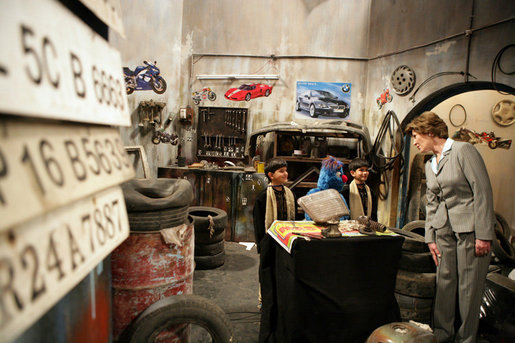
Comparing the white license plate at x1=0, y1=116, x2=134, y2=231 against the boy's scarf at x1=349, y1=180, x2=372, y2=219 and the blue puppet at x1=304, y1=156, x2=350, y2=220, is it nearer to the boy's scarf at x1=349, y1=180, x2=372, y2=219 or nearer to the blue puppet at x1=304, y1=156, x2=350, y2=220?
the blue puppet at x1=304, y1=156, x2=350, y2=220

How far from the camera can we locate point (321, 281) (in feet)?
7.64

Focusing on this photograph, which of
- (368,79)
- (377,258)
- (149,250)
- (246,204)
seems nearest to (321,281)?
(377,258)

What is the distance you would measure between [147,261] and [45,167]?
68.8 inches

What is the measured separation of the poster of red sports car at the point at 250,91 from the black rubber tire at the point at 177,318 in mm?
5425

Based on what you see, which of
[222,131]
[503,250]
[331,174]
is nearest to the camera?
[331,174]

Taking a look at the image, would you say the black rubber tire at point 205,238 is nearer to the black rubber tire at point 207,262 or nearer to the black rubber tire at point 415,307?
the black rubber tire at point 207,262

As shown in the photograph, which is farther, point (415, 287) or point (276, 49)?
point (276, 49)

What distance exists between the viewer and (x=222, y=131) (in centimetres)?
684

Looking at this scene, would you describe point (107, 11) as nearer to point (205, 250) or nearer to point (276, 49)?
point (205, 250)

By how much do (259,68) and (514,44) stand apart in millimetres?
4517

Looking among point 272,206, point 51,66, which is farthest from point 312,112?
point 51,66

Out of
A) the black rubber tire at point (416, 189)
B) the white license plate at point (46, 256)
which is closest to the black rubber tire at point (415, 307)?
the white license plate at point (46, 256)

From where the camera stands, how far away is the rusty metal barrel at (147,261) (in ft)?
7.14

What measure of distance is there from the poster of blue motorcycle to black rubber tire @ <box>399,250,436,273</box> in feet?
15.7
